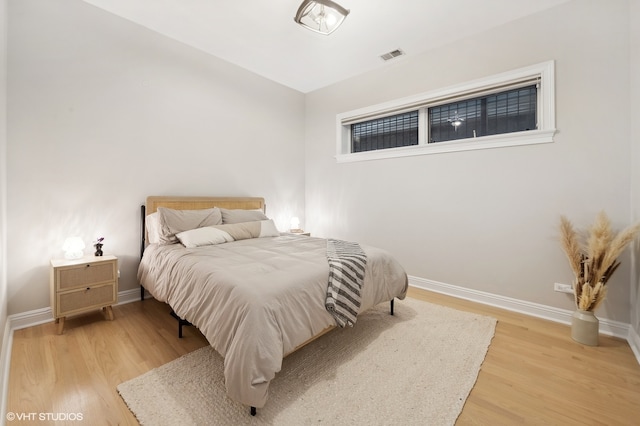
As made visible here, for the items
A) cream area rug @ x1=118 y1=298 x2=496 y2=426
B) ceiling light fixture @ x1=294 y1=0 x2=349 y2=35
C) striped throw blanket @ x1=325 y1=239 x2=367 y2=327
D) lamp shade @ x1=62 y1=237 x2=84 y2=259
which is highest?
ceiling light fixture @ x1=294 y1=0 x2=349 y2=35

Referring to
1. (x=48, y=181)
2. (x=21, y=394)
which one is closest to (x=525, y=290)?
(x=21, y=394)

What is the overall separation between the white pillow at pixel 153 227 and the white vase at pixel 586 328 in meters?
3.70

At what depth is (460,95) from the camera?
10.0ft

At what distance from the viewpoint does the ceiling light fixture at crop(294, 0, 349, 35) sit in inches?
89.3

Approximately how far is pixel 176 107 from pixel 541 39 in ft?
12.5

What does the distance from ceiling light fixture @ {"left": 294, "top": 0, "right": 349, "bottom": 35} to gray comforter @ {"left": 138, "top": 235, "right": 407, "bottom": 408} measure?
6.76 feet

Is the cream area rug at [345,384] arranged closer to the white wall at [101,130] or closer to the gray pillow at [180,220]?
the gray pillow at [180,220]

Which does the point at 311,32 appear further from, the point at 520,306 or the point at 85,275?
the point at 520,306

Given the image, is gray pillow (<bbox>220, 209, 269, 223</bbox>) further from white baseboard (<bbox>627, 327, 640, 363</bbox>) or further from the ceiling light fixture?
white baseboard (<bbox>627, 327, 640, 363</bbox>)

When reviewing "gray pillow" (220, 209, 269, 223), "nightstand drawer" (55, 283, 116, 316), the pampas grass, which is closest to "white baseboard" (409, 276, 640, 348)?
the pampas grass

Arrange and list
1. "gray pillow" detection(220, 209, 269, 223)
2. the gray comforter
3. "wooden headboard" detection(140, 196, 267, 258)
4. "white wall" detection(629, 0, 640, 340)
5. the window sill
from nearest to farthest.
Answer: the gray comforter, "white wall" detection(629, 0, 640, 340), the window sill, "wooden headboard" detection(140, 196, 267, 258), "gray pillow" detection(220, 209, 269, 223)

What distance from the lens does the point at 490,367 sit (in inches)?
71.1

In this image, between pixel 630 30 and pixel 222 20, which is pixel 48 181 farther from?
pixel 630 30

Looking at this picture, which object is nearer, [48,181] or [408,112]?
[48,181]
